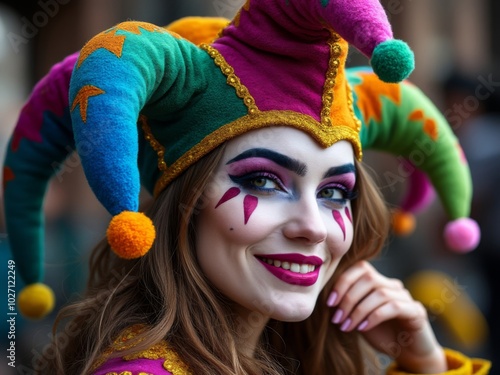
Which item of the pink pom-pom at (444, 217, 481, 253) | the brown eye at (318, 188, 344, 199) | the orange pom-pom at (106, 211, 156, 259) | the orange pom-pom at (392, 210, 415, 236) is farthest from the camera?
the orange pom-pom at (392, 210, 415, 236)

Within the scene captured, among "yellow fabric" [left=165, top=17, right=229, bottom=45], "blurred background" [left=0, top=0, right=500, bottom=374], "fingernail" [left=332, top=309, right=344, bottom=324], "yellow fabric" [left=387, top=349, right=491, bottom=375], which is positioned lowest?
"blurred background" [left=0, top=0, right=500, bottom=374]

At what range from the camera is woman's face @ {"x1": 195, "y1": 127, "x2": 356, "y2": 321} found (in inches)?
74.5

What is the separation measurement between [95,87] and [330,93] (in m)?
0.60

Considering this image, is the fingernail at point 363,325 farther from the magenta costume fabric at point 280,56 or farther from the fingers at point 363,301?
the magenta costume fabric at point 280,56

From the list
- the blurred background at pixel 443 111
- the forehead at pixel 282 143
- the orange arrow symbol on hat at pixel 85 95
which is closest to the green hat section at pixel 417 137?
the forehead at pixel 282 143

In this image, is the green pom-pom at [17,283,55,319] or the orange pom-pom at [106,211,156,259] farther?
the green pom-pom at [17,283,55,319]

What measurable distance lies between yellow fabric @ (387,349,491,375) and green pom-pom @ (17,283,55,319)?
3.53 feet

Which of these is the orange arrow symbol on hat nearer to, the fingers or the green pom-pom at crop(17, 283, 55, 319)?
the green pom-pom at crop(17, 283, 55, 319)

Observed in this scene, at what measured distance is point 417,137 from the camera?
2.32 meters

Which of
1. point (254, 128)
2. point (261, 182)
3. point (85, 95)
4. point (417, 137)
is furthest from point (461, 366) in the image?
→ point (85, 95)

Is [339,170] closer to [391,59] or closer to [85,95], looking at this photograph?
[391,59]

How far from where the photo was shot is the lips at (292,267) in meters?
1.92

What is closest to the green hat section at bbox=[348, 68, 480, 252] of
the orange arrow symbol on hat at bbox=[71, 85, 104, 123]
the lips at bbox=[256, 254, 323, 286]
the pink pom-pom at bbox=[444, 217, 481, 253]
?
the pink pom-pom at bbox=[444, 217, 481, 253]

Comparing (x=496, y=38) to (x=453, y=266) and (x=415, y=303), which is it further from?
(x=415, y=303)
